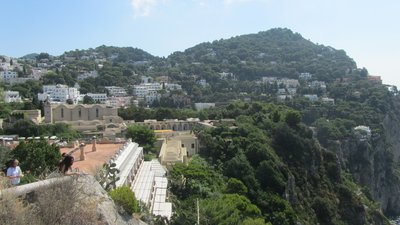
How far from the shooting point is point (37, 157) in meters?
13.4

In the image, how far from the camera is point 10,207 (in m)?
6.82

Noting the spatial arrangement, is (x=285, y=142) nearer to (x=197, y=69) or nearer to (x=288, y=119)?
(x=288, y=119)

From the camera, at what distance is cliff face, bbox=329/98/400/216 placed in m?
62.8

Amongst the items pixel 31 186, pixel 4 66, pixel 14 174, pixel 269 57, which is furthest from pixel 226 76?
pixel 31 186

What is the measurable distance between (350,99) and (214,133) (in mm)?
62201

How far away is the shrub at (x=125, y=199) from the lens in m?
10.5

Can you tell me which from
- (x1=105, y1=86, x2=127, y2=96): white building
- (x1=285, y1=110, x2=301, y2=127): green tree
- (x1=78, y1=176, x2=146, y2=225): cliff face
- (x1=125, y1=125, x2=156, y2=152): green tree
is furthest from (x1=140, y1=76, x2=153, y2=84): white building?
(x1=78, y1=176, x2=146, y2=225): cliff face

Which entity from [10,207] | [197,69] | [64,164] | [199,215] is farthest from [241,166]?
[197,69]

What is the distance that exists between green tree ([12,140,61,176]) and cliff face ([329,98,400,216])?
166 ft

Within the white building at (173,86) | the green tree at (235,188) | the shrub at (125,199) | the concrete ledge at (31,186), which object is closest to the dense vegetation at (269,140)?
the green tree at (235,188)

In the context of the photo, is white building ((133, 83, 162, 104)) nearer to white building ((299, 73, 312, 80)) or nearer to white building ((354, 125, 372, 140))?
white building ((354, 125, 372, 140))

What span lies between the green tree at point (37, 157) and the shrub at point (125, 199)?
2961 millimetres

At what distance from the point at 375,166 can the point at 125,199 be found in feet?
206

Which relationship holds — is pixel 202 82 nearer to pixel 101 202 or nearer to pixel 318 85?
pixel 318 85
